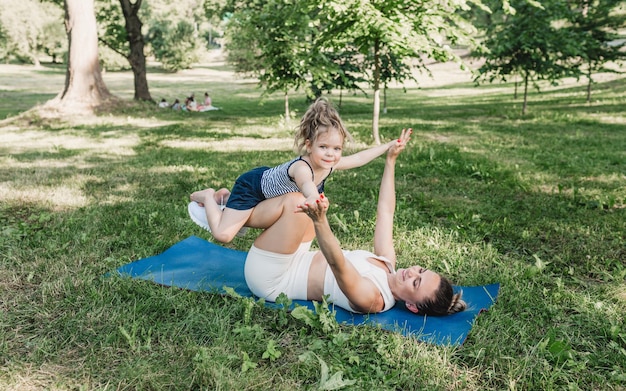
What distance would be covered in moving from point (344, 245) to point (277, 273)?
4.24ft

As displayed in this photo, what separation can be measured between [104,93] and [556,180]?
42.9ft

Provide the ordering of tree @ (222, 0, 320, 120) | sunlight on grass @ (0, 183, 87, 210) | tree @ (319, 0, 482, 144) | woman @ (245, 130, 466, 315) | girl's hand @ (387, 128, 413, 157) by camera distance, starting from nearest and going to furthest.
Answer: woman @ (245, 130, 466, 315)
girl's hand @ (387, 128, 413, 157)
sunlight on grass @ (0, 183, 87, 210)
tree @ (319, 0, 482, 144)
tree @ (222, 0, 320, 120)

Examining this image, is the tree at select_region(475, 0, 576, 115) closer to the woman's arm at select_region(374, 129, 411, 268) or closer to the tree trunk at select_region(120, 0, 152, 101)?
the woman's arm at select_region(374, 129, 411, 268)

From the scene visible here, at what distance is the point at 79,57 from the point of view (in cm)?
1386

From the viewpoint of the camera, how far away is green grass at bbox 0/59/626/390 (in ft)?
8.36

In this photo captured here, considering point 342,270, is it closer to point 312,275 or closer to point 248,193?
point 312,275

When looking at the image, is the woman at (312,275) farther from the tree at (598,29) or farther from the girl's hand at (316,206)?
the tree at (598,29)

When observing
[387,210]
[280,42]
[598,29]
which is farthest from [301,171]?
[598,29]

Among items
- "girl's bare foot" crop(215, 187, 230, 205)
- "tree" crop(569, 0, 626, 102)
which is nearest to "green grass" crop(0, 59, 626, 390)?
"girl's bare foot" crop(215, 187, 230, 205)

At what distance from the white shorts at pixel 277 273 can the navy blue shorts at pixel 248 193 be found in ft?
1.04

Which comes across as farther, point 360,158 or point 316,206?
point 360,158

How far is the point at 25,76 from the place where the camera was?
36.0 meters

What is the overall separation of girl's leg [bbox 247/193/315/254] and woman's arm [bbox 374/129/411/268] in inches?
28.1

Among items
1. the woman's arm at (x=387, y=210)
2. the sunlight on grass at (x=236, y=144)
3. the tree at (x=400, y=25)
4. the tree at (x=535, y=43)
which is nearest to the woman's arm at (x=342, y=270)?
the woman's arm at (x=387, y=210)
